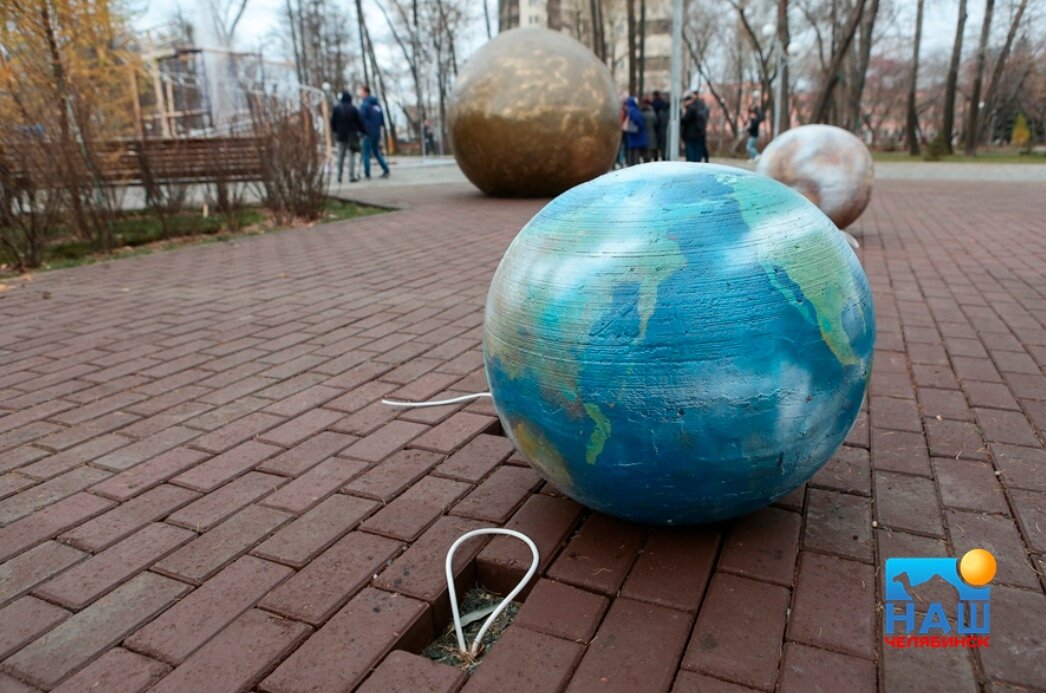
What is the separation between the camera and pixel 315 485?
3059 mm

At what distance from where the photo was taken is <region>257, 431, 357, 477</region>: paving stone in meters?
3.22

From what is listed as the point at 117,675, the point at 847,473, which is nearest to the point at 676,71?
the point at 847,473

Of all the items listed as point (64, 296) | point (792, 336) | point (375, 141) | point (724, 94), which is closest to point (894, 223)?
point (792, 336)

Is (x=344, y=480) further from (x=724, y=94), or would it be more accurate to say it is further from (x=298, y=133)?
(x=724, y=94)

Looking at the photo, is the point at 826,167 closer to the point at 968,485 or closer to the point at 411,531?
the point at 968,485

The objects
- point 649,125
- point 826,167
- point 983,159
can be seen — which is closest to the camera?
point 826,167

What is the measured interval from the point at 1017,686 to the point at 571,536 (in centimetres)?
133

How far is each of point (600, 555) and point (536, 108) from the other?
404 inches

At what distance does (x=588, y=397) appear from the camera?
2197 millimetres

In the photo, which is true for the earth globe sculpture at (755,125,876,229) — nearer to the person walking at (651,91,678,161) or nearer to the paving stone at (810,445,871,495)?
the paving stone at (810,445,871,495)

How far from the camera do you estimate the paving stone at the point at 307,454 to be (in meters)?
3.22

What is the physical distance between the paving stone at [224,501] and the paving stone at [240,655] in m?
0.68

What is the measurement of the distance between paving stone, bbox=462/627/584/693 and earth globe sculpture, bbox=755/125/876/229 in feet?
21.8

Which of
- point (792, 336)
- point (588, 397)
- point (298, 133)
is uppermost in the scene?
point (298, 133)
